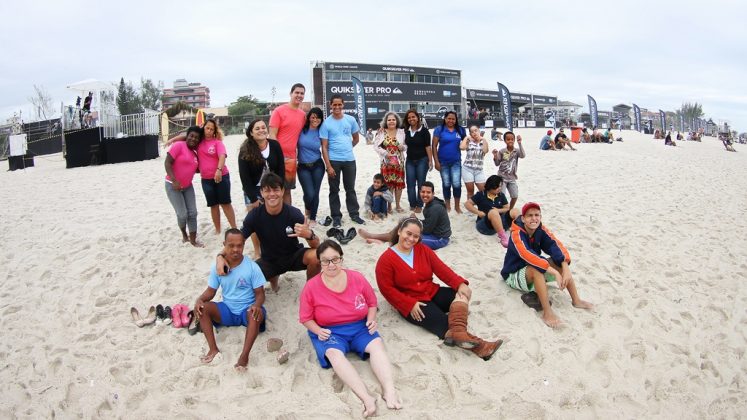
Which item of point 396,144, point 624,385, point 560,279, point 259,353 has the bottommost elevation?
point 624,385

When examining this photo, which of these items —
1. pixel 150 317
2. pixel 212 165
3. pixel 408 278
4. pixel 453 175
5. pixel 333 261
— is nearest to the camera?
pixel 333 261

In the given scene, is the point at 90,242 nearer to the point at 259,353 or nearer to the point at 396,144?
the point at 259,353

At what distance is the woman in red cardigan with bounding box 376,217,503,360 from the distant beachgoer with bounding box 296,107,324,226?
2.00m

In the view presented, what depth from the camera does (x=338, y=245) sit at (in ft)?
11.2

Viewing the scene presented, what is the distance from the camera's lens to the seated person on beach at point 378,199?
21.3ft

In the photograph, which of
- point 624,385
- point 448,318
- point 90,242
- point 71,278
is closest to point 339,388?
point 448,318

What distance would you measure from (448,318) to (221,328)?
2.00 metres

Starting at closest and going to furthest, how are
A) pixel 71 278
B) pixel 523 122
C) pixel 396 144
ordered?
1. pixel 71 278
2. pixel 396 144
3. pixel 523 122

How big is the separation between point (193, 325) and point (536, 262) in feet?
10.6

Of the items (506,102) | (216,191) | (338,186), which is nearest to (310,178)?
(338,186)

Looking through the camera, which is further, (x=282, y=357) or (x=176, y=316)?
(x=176, y=316)

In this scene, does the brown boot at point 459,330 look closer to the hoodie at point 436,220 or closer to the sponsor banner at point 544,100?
the hoodie at point 436,220

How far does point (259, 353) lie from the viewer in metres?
3.61

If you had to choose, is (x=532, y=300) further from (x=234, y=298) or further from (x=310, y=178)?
(x=310, y=178)
